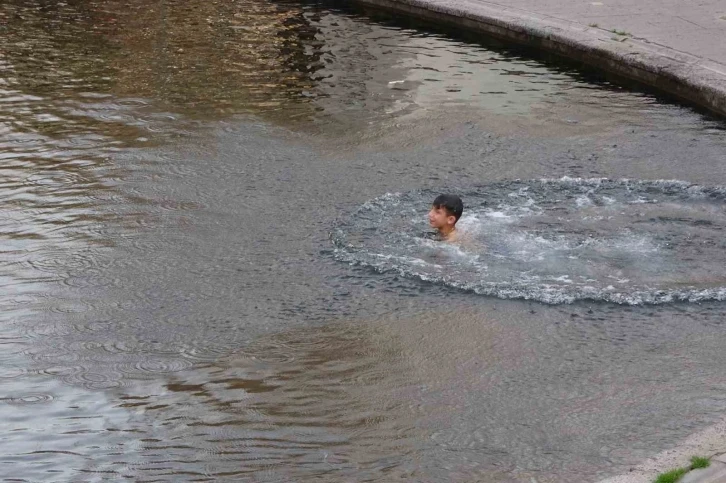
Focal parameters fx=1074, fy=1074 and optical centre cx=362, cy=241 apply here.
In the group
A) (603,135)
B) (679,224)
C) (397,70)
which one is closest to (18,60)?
(397,70)

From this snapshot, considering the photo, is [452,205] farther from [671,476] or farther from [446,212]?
[671,476]

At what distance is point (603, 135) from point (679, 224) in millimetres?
2290

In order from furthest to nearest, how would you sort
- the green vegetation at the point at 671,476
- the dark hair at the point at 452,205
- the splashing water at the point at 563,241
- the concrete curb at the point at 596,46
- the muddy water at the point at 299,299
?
the concrete curb at the point at 596,46, the dark hair at the point at 452,205, the splashing water at the point at 563,241, the muddy water at the point at 299,299, the green vegetation at the point at 671,476

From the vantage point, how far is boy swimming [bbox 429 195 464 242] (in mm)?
7734

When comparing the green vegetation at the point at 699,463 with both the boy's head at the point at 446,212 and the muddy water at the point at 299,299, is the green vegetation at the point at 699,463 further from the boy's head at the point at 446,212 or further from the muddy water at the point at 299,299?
the boy's head at the point at 446,212

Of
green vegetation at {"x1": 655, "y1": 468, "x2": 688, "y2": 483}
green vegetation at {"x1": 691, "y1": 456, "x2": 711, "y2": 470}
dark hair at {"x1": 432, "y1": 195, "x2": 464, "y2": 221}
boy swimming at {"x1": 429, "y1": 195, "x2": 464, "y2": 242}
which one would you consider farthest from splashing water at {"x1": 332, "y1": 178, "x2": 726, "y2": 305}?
green vegetation at {"x1": 655, "y1": 468, "x2": 688, "y2": 483}

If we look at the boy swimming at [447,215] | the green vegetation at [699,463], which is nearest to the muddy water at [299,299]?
the green vegetation at [699,463]

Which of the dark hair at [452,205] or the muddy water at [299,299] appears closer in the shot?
the muddy water at [299,299]

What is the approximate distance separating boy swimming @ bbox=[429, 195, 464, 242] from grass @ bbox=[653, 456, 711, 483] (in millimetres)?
3425

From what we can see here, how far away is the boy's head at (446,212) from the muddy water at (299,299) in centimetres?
69

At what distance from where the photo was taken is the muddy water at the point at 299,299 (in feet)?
17.5

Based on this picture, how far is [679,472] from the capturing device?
4461 millimetres

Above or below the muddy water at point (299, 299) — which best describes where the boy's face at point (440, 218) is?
above

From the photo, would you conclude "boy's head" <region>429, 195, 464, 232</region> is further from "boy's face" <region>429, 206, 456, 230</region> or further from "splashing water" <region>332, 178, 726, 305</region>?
"splashing water" <region>332, 178, 726, 305</region>
